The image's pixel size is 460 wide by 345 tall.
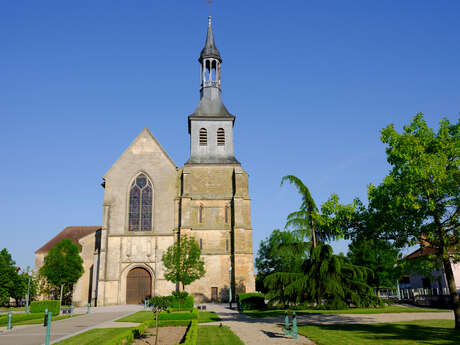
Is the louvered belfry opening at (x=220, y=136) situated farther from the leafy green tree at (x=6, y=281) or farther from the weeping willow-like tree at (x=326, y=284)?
the leafy green tree at (x=6, y=281)

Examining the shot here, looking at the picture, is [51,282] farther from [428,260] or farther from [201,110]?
[428,260]

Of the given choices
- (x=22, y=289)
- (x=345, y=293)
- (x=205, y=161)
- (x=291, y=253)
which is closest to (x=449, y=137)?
(x=345, y=293)

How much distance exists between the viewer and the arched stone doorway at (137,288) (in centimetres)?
3541

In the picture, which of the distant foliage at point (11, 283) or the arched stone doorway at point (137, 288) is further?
the distant foliage at point (11, 283)

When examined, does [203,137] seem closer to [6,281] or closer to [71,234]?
[71,234]

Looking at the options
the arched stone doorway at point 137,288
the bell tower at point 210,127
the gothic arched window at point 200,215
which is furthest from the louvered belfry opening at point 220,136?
the arched stone doorway at point 137,288

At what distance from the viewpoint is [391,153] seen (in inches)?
565

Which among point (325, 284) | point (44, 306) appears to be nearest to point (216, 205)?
point (44, 306)

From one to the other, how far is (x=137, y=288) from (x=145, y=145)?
47.0ft

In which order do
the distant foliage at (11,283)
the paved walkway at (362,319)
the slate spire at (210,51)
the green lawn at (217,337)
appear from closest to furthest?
the green lawn at (217,337) < the paved walkway at (362,319) < the distant foliage at (11,283) < the slate spire at (210,51)

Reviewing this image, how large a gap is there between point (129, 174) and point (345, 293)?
2608 centimetres

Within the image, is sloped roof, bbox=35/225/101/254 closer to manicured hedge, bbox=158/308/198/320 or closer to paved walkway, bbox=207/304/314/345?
manicured hedge, bbox=158/308/198/320

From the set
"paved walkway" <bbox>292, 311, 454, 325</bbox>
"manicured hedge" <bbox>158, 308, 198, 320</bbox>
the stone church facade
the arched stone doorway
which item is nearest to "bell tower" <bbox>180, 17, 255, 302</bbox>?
the stone church facade

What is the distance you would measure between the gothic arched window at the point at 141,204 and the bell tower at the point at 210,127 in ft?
17.2
